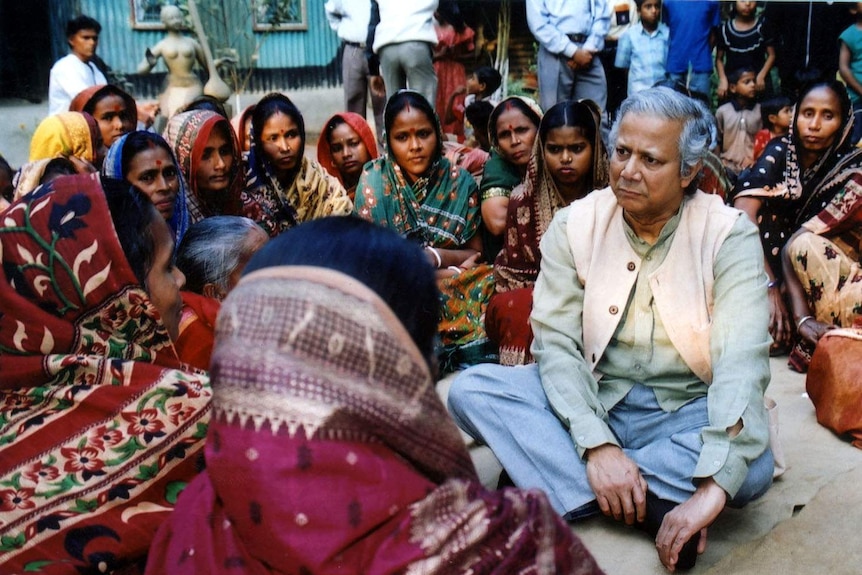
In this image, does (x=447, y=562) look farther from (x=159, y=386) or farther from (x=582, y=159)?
(x=582, y=159)

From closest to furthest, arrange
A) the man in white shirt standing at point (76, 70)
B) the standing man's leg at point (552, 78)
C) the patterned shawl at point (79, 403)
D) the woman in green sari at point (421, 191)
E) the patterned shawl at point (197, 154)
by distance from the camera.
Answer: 1. the patterned shawl at point (79, 403)
2. the patterned shawl at point (197, 154)
3. the woman in green sari at point (421, 191)
4. the man in white shirt standing at point (76, 70)
5. the standing man's leg at point (552, 78)

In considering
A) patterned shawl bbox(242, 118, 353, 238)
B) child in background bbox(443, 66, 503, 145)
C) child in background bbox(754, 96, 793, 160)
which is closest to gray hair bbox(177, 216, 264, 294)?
patterned shawl bbox(242, 118, 353, 238)

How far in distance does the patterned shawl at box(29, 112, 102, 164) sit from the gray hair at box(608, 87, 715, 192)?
339 centimetres

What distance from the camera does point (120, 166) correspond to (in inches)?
152

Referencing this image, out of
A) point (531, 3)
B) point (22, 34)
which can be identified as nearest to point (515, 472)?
point (531, 3)

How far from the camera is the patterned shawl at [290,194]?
482 cm

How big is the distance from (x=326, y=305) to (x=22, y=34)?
9.94m

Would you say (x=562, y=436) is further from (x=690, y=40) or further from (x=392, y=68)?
(x=690, y=40)

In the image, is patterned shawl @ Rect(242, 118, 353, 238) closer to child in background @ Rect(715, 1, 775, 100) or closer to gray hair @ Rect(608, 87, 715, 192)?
gray hair @ Rect(608, 87, 715, 192)

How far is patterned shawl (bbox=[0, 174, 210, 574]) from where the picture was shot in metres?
1.91

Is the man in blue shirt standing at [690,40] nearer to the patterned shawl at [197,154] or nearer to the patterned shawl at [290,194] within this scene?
the patterned shawl at [290,194]

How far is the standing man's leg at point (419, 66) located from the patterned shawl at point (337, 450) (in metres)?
6.12

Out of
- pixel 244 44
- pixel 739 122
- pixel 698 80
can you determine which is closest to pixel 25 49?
pixel 244 44

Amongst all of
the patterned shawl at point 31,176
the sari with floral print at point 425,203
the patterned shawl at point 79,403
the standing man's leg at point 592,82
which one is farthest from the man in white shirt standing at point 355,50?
the patterned shawl at point 79,403
